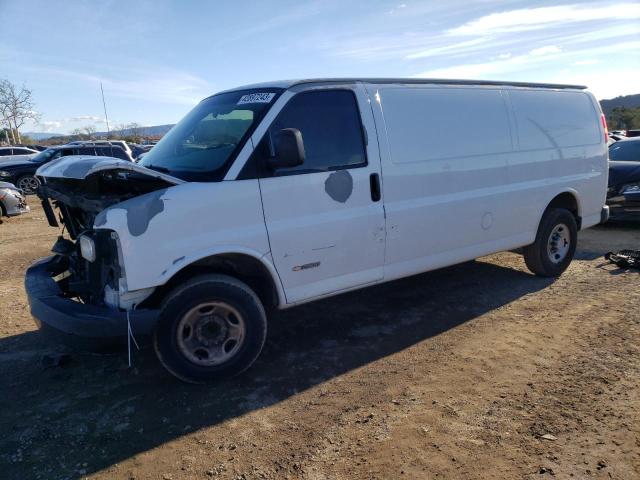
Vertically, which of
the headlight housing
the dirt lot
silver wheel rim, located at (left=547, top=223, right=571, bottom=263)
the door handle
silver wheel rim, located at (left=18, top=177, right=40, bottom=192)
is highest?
silver wheel rim, located at (left=18, top=177, right=40, bottom=192)

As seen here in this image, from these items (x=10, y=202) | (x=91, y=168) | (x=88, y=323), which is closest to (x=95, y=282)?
(x=88, y=323)

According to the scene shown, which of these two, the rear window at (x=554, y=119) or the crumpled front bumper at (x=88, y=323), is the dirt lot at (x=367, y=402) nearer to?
the crumpled front bumper at (x=88, y=323)

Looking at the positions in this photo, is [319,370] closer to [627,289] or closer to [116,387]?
[116,387]

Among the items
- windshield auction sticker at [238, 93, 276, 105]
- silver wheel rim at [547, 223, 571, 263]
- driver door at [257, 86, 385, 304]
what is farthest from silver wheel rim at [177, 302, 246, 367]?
silver wheel rim at [547, 223, 571, 263]

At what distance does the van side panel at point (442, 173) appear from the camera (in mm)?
4266

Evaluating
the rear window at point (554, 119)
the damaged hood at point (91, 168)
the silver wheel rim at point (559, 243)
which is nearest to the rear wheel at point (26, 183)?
the damaged hood at point (91, 168)

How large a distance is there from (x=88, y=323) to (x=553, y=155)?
201 inches

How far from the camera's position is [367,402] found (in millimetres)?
3322

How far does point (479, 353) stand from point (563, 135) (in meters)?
3.20

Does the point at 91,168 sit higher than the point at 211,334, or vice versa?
the point at 91,168

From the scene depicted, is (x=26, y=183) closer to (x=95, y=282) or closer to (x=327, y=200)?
(x=95, y=282)

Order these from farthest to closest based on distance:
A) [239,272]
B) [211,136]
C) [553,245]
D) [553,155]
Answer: [553,245], [553,155], [211,136], [239,272]

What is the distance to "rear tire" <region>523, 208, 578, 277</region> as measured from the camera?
5.77 m

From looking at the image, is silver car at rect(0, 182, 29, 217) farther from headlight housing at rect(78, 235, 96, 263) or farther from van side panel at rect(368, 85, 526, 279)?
van side panel at rect(368, 85, 526, 279)
